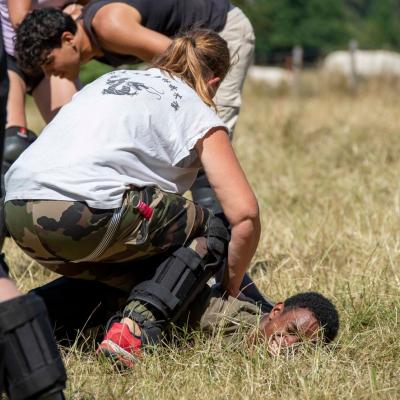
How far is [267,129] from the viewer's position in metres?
8.61

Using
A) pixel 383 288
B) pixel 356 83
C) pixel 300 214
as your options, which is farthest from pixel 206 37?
pixel 356 83

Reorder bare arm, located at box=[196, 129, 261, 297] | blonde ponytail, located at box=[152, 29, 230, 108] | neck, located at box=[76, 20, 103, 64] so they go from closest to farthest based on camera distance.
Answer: bare arm, located at box=[196, 129, 261, 297] → blonde ponytail, located at box=[152, 29, 230, 108] → neck, located at box=[76, 20, 103, 64]

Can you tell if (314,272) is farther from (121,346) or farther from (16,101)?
(16,101)

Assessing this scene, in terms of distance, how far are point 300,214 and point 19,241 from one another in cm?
240

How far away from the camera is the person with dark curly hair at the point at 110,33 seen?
3924 millimetres

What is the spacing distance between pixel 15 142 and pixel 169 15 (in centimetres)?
86

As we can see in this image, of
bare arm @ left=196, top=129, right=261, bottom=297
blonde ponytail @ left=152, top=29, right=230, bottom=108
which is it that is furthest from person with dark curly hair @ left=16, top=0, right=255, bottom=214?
bare arm @ left=196, top=129, right=261, bottom=297

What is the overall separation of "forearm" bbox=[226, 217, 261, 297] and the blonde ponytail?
451 millimetres

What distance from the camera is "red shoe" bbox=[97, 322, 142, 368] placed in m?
2.96

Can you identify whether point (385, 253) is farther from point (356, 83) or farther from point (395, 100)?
point (356, 83)

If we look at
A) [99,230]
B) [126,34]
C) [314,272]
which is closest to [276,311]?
[99,230]

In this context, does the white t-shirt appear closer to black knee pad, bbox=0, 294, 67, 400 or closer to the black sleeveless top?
black knee pad, bbox=0, 294, 67, 400

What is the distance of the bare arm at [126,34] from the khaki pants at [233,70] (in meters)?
0.54

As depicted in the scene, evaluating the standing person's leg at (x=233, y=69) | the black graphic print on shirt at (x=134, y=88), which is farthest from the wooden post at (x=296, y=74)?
the black graphic print on shirt at (x=134, y=88)
